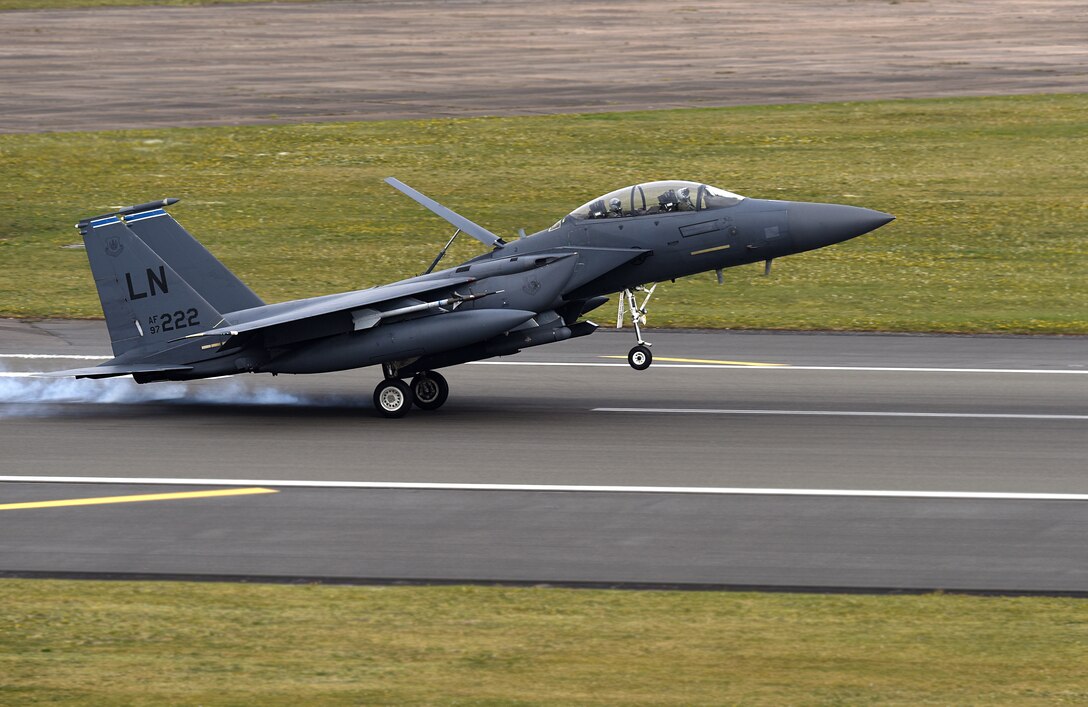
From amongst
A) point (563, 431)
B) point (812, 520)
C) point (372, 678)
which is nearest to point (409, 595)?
point (372, 678)

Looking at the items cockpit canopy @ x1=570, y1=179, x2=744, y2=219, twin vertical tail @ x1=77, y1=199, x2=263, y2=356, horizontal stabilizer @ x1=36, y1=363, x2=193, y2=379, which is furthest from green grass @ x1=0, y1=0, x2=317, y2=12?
cockpit canopy @ x1=570, y1=179, x2=744, y2=219

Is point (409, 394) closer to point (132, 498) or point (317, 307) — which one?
point (317, 307)

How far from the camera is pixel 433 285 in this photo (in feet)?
72.4

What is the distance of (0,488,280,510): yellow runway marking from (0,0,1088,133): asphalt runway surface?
28367 mm

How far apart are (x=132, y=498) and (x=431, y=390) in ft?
19.1

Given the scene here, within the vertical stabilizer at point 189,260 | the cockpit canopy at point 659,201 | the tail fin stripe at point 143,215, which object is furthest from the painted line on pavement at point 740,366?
the tail fin stripe at point 143,215

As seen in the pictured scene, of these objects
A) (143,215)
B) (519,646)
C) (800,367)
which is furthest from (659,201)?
(519,646)

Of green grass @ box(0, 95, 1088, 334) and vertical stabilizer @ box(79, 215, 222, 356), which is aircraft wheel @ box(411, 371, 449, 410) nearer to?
vertical stabilizer @ box(79, 215, 222, 356)

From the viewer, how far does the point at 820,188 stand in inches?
1534

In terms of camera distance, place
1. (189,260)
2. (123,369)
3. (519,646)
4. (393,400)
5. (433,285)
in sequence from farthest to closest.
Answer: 1. (189,260)
2. (393,400)
3. (433,285)
4. (123,369)
5. (519,646)

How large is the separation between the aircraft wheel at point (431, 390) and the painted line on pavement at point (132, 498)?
4.74 m

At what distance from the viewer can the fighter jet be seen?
21984 millimetres

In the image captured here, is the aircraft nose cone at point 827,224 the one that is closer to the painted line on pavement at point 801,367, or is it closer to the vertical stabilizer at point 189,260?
the painted line on pavement at point 801,367

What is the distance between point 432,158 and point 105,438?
22029 millimetres
